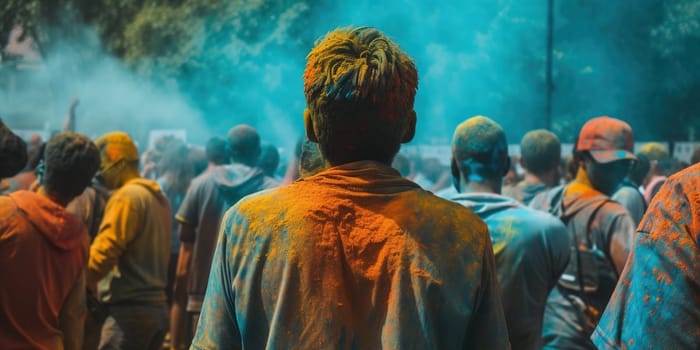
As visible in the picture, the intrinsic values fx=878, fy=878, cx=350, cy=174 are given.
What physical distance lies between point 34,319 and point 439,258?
2248 mm

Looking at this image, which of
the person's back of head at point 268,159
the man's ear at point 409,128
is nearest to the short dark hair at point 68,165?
the man's ear at point 409,128

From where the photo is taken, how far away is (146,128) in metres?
24.1

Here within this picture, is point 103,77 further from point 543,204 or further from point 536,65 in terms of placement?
point 543,204

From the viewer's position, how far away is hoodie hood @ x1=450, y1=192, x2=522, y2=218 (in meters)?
4.00

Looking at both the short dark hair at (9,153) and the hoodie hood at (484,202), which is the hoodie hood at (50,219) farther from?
the hoodie hood at (484,202)

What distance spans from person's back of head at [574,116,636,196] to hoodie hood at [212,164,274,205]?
7.62ft

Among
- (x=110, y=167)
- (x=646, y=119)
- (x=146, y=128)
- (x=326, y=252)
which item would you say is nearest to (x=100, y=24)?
(x=146, y=128)

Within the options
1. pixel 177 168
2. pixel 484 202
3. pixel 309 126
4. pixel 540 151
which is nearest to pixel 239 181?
pixel 177 168

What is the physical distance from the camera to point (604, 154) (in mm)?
5168

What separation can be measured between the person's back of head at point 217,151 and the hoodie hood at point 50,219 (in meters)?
3.85

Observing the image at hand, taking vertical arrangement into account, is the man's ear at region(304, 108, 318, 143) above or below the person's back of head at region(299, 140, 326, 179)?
above

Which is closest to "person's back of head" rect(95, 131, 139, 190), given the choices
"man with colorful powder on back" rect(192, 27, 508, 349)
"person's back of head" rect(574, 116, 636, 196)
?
"person's back of head" rect(574, 116, 636, 196)

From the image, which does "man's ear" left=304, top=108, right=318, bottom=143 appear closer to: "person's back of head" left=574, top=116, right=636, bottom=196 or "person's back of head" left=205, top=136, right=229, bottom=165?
"person's back of head" left=574, top=116, right=636, bottom=196

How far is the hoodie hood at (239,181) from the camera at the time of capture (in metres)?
6.43
